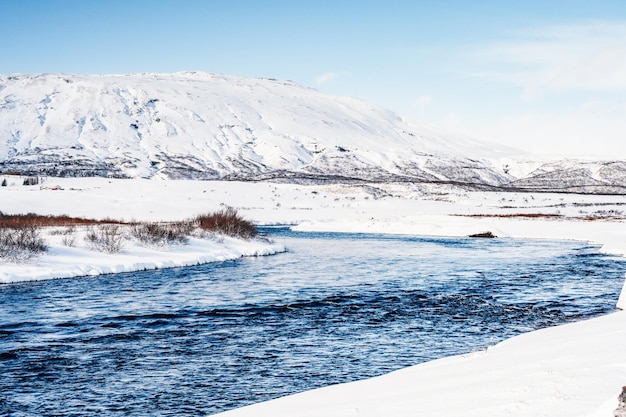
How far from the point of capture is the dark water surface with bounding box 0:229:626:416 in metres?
11.8

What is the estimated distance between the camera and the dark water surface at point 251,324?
38.5ft

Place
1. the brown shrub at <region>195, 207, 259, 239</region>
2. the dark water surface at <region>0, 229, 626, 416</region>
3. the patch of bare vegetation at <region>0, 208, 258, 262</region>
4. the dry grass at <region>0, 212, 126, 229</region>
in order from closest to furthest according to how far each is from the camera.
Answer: the dark water surface at <region>0, 229, 626, 416</region> → the patch of bare vegetation at <region>0, 208, 258, 262</region> → the dry grass at <region>0, 212, 126, 229</region> → the brown shrub at <region>195, 207, 259, 239</region>

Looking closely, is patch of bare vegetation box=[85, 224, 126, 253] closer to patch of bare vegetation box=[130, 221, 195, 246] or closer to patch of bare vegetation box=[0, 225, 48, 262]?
patch of bare vegetation box=[130, 221, 195, 246]

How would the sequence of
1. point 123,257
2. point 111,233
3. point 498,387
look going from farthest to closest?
point 111,233, point 123,257, point 498,387

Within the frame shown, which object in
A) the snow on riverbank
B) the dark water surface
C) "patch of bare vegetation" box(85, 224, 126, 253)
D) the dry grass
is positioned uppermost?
the dry grass

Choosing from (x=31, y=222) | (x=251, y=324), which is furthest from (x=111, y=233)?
(x=251, y=324)

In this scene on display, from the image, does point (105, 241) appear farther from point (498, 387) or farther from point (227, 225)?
point (498, 387)

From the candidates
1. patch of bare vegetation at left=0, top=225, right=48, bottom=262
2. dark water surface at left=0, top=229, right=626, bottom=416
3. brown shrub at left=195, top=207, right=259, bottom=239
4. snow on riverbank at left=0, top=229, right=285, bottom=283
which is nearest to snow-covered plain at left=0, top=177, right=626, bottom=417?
snow on riverbank at left=0, top=229, right=285, bottom=283

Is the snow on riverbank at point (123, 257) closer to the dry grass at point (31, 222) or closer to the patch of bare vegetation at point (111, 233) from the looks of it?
the patch of bare vegetation at point (111, 233)

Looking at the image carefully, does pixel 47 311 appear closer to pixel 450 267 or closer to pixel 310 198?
pixel 450 267

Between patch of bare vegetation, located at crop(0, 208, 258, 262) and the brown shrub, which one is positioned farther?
the brown shrub

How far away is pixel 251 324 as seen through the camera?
17844 millimetres

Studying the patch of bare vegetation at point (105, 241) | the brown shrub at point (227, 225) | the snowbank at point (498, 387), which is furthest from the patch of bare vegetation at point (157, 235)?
the snowbank at point (498, 387)

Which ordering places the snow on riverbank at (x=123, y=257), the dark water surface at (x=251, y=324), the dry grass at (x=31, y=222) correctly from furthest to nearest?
1. the dry grass at (x=31, y=222)
2. the snow on riverbank at (x=123, y=257)
3. the dark water surface at (x=251, y=324)
